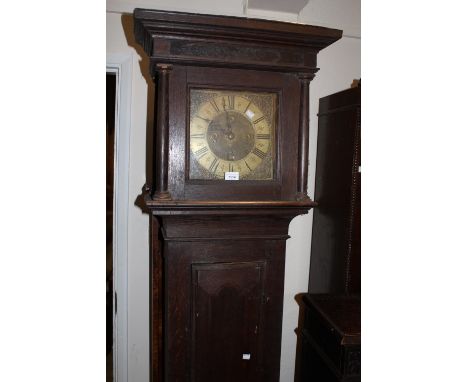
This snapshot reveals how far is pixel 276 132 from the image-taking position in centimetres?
115

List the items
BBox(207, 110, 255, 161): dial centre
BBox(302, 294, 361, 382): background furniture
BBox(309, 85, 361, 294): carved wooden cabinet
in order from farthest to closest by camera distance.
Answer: BBox(309, 85, 361, 294): carved wooden cabinet < BBox(302, 294, 361, 382): background furniture < BBox(207, 110, 255, 161): dial centre

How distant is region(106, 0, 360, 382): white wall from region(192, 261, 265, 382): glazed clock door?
0.54 metres

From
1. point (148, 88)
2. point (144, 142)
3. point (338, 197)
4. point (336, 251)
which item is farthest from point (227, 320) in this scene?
point (148, 88)

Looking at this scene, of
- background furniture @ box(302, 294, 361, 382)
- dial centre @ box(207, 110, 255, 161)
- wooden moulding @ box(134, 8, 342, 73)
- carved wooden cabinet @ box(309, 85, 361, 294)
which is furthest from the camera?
carved wooden cabinet @ box(309, 85, 361, 294)

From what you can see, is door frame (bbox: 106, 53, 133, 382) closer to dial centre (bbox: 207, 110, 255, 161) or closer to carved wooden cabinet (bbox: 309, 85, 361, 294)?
dial centre (bbox: 207, 110, 255, 161)

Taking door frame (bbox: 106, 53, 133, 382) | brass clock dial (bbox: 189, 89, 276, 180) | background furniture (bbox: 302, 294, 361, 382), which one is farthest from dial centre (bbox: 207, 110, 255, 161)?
background furniture (bbox: 302, 294, 361, 382)

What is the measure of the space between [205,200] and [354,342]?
2.43 feet

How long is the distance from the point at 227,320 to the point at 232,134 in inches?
25.6

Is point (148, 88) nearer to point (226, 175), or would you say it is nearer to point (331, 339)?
point (226, 175)

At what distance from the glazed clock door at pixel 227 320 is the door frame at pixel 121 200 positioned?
58cm

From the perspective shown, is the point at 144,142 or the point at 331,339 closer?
the point at 331,339

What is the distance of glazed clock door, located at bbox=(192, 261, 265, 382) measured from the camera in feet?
3.92
